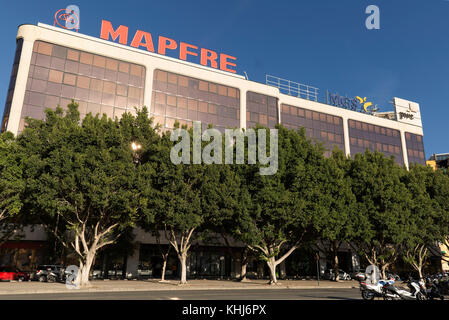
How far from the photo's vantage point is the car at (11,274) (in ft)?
96.2

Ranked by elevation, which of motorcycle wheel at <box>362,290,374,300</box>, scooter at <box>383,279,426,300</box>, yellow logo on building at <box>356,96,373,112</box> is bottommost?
motorcycle wheel at <box>362,290,374,300</box>

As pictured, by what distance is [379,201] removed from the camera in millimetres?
A: 32750

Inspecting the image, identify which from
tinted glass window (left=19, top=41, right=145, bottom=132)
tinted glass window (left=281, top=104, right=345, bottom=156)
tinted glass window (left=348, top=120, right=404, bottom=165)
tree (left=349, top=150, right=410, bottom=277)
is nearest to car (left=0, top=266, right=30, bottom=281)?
tinted glass window (left=19, top=41, right=145, bottom=132)

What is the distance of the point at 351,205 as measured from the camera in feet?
101

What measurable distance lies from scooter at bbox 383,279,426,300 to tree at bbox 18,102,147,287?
1627 cm

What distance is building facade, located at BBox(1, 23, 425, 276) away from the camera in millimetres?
35875

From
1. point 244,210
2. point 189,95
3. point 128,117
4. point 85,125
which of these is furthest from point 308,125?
point 85,125

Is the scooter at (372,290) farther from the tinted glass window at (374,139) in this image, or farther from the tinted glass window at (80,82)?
the tinted glass window at (374,139)

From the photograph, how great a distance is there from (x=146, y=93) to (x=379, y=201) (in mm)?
28577

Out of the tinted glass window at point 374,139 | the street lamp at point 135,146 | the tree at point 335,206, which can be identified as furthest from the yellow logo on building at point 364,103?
the street lamp at point 135,146

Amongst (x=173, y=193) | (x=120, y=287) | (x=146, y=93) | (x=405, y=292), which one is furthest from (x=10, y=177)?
(x=405, y=292)

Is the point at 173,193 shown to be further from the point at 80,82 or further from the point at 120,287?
the point at 80,82

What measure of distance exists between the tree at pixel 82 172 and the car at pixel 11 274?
874 cm

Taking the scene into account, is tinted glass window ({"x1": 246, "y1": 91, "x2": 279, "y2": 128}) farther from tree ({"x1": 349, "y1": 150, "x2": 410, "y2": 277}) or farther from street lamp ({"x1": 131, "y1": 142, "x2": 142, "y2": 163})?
street lamp ({"x1": 131, "y1": 142, "x2": 142, "y2": 163})
